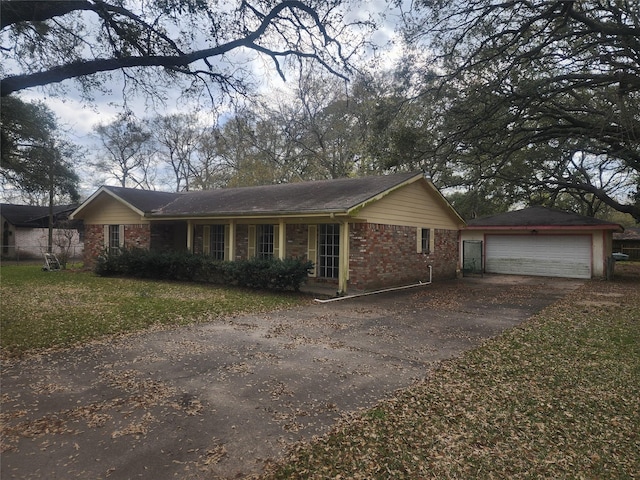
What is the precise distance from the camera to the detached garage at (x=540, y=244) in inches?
691

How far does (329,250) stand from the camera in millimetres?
13164

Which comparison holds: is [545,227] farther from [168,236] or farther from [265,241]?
[168,236]

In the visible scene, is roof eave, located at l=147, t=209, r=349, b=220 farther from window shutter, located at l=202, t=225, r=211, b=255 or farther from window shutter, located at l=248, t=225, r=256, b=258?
window shutter, located at l=202, t=225, r=211, b=255

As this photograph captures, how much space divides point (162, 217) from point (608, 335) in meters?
14.5

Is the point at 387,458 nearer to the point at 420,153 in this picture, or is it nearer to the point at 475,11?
the point at 475,11

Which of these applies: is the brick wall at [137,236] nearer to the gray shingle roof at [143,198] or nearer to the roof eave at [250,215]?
the gray shingle roof at [143,198]

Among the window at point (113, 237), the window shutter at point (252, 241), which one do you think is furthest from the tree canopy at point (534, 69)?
the window at point (113, 237)

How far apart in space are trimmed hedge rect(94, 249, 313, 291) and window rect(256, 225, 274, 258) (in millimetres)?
1689

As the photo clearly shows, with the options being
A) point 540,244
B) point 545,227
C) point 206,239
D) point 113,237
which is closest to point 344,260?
point 206,239

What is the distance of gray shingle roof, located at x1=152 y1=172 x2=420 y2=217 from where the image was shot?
1178 centimetres

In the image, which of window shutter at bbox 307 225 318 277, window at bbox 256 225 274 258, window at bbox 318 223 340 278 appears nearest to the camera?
window at bbox 318 223 340 278

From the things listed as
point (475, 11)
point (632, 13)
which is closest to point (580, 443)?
point (475, 11)

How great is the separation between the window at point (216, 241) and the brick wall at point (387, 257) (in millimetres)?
6311

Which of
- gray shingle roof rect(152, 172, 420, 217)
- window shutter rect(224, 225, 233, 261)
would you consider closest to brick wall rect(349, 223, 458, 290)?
gray shingle roof rect(152, 172, 420, 217)
